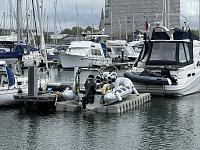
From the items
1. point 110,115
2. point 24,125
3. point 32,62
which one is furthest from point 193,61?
point 32,62

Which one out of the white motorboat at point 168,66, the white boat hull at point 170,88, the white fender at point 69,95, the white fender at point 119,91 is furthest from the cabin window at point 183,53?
the white fender at point 69,95

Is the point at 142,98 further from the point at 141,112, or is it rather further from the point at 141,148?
the point at 141,148

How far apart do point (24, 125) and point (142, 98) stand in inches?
362

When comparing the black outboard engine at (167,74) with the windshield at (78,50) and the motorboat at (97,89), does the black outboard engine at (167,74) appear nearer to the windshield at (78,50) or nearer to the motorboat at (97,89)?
the motorboat at (97,89)

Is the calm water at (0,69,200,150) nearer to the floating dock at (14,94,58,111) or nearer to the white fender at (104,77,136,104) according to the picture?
the floating dock at (14,94,58,111)

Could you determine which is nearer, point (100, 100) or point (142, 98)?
point (100, 100)

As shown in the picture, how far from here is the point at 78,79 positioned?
89.9 ft

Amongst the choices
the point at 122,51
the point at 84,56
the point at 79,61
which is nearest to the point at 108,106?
the point at 84,56

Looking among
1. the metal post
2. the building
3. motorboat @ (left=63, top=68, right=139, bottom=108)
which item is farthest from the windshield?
the metal post

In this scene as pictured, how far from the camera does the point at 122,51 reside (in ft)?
231

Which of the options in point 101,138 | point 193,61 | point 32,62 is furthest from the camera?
point 32,62

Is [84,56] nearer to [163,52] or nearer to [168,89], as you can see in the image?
[163,52]

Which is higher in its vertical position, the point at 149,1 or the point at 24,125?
the point at 149,1

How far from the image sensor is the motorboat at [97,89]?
25844 millimetres
